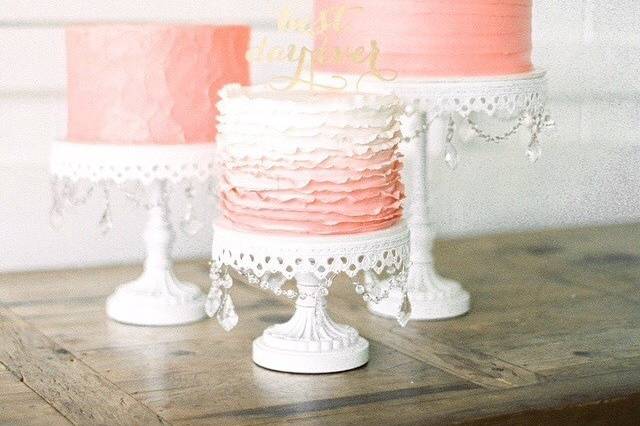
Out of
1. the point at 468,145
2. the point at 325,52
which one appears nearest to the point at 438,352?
the point at 325,52

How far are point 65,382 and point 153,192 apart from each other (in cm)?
29

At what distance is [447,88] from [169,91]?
0.88 ft

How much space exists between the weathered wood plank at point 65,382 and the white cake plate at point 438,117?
336 millimetres

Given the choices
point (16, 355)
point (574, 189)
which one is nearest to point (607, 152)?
point (574, 189)

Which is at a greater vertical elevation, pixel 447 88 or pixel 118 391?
pixel 447 88

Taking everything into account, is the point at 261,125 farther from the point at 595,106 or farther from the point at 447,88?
the point at 595,106

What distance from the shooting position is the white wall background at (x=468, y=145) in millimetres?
1409

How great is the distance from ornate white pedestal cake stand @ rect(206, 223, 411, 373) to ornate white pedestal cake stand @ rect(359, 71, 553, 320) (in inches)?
4.8

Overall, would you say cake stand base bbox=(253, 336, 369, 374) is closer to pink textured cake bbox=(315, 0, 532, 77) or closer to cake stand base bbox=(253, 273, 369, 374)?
cake stand base bbox=(253, 273, 369, 374)

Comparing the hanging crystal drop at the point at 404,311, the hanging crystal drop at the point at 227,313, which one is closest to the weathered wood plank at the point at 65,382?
the hanging crystal drop at the point at 227,313

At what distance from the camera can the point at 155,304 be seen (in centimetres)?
118

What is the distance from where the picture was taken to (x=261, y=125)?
3.08 feet

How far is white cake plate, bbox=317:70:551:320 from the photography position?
110 centimetres

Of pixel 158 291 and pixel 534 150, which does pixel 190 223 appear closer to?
pixel 158 291
